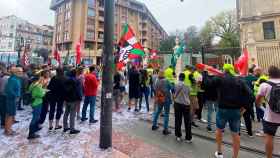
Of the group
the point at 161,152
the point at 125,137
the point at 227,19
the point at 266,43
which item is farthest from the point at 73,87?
the point at 227,19

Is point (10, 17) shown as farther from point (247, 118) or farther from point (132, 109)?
point (247, 118)

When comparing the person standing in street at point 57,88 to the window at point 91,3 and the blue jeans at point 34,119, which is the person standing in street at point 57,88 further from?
the window at point 91,3

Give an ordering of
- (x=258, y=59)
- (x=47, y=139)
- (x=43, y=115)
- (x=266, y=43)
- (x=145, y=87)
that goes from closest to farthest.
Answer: (x=47, y=139)
(x=43, y=115)
(x=145, y=87)
(x=258, y=59)
(x=266, y=43)

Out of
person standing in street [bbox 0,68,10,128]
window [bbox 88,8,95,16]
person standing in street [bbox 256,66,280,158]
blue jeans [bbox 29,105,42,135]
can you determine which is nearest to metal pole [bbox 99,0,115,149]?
blue jeans [bbox 29,105,42,135]

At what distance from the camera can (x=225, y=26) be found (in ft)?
138

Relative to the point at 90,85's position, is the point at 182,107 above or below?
below

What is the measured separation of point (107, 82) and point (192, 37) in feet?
156

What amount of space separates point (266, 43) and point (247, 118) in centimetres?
1561

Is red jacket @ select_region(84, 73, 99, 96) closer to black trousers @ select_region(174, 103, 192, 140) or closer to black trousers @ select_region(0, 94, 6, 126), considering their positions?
black trousers @ select_region(0, 94, 6, 126)

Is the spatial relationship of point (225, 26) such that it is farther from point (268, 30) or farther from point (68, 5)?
point (68, 5)

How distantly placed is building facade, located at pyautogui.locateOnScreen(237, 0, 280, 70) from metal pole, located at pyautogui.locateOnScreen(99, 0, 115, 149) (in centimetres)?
1554

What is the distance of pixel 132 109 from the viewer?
8.85 metres

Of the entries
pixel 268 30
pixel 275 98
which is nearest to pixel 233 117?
pixel 275 98

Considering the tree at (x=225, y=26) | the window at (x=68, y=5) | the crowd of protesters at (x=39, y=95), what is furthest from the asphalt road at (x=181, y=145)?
the window at (x=68, y=5)
